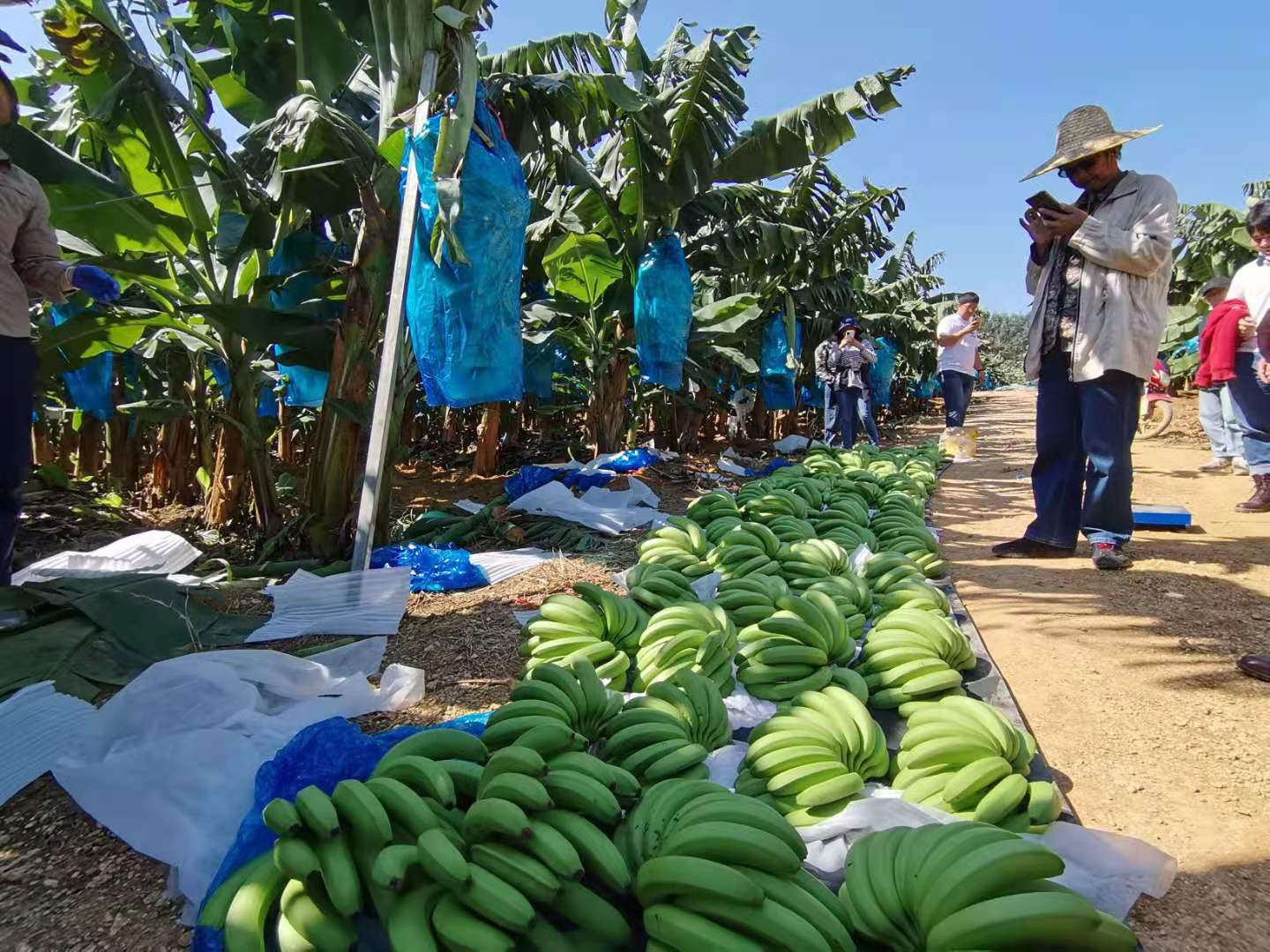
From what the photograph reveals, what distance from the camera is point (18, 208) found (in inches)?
110

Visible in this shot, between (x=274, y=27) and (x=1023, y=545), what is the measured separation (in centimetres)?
603

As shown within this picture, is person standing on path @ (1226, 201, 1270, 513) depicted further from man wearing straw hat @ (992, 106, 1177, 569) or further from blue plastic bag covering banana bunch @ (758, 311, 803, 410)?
blue plastic bag covering banana bunch @ (758, 311, 803, 410)

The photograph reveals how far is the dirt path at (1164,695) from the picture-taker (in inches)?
59.5

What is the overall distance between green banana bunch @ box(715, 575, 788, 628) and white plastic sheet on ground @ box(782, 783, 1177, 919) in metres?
1.06

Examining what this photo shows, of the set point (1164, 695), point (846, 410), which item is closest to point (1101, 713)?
point (1164, 695)

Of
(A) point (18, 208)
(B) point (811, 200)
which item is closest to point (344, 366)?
(A) point (18, 208)

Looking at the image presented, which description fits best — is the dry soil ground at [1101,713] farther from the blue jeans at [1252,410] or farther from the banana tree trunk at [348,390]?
the banana tree trunk at [348,390]

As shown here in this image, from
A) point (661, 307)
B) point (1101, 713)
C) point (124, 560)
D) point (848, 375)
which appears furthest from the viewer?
point (848, 375)

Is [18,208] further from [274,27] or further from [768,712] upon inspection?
[768,712]

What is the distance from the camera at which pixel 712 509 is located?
4.17 m

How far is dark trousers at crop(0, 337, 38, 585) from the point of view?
9.21ft

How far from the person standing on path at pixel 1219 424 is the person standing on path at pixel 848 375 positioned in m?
3.43

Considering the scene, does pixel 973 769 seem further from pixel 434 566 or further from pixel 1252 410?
pixel 1252 410

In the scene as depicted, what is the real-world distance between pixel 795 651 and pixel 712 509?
2.05 m
